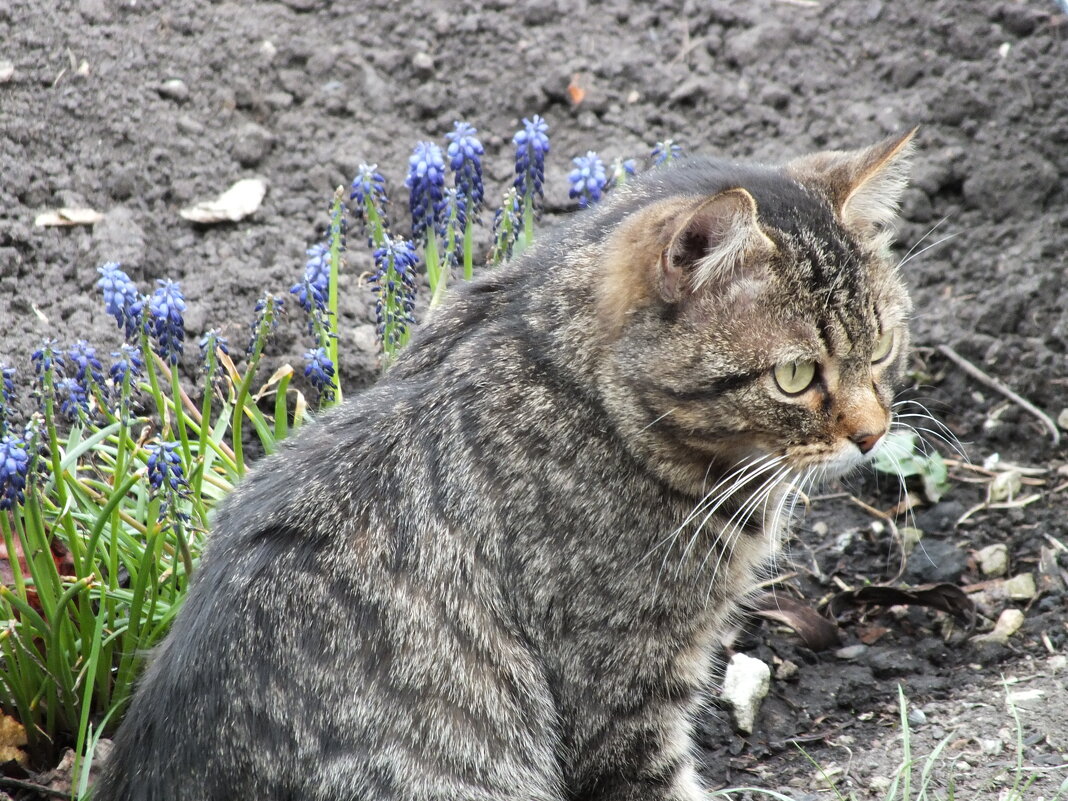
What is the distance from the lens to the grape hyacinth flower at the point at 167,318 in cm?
355

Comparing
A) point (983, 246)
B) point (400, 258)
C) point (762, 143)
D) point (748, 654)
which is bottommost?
point (748, 654)

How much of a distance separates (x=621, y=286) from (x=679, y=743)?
1.25 meters

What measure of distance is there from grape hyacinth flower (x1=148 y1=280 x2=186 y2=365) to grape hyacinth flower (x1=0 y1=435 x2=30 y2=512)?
23.0 inches

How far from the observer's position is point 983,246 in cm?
516

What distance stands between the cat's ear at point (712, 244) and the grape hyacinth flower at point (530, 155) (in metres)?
1.32

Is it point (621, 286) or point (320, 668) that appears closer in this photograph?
point (320, 668)

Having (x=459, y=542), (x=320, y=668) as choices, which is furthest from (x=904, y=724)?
(x=320, y=668)

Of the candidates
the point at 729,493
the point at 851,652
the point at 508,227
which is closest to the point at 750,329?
the point at 729,493

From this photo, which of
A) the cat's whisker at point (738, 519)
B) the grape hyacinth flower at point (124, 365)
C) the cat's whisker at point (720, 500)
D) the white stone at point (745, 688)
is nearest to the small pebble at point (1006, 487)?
the white stone at point (745, 688)

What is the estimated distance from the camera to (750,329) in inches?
116

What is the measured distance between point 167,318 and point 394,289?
28.8 inches

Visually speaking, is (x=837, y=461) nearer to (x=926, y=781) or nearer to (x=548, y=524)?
(x=548, y=524)

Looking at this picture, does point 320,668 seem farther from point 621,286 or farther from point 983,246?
point 983,246

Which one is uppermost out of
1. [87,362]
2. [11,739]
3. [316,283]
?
[87,362]
